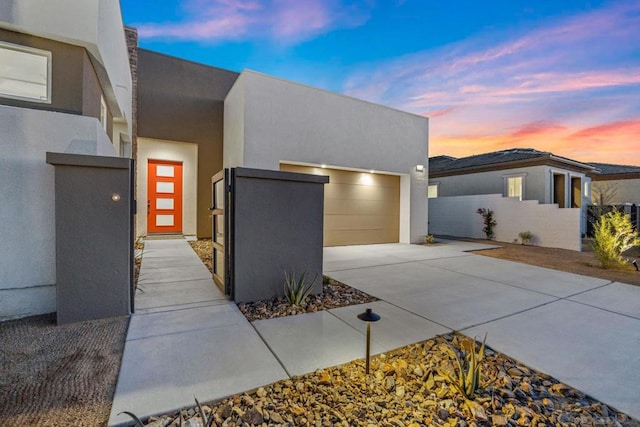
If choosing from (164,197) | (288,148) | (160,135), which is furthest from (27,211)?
(160,135)

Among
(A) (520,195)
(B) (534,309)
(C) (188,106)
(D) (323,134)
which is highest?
(C) (188,106)

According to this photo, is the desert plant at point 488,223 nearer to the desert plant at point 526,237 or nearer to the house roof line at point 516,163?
the desert plant at point 526,237

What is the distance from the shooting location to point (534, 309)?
3641mm

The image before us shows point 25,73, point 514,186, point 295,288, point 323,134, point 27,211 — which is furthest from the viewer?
point 514,186

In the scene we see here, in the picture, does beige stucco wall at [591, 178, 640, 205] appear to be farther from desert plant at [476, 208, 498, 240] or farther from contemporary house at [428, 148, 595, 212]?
desert plant at [476, 208, 498, 240]

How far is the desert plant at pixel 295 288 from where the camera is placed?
3.70 m

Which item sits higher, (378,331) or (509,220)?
(509,220)

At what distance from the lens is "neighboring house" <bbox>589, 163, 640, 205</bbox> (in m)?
17.7

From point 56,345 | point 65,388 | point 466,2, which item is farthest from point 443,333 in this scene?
point 466,2

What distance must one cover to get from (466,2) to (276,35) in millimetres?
5984

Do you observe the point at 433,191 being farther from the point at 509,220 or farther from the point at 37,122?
the point at 37,122

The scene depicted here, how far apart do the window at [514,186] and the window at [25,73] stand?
662 inches

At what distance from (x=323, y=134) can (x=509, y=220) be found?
9021mm

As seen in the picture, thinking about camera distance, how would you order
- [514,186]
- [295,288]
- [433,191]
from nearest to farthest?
1. [295,288]
2. [514,186]
3. [433,191]
